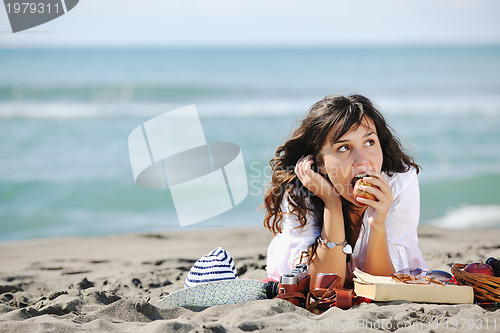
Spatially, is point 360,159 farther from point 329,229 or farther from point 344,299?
point 344,299

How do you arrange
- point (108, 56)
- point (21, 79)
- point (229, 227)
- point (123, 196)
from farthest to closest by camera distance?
1. point (108, 56)
2. point (21, 79)
3. point (123, 196)
4. point (229, 227)

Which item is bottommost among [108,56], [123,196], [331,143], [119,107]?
[123,196]

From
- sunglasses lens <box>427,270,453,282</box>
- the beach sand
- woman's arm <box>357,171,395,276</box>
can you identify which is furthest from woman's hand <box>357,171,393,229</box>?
the beach sand

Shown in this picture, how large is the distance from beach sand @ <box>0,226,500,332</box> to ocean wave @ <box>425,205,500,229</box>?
41 centimetres

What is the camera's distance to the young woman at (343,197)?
3.43 metres

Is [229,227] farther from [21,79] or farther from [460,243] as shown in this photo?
[21,79]

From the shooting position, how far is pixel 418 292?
3.20 metres

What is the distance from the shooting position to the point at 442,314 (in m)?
2.99

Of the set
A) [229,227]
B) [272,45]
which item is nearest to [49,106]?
[229,227]

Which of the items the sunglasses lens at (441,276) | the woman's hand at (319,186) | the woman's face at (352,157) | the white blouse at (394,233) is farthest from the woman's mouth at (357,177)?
the sunglasses lens at (441,276)

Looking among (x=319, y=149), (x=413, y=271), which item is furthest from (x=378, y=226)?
(x=319, y=149)

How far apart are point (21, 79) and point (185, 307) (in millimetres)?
22276

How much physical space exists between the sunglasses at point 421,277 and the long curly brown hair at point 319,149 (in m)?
0.54

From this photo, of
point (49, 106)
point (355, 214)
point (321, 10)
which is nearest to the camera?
point (355, 214)
